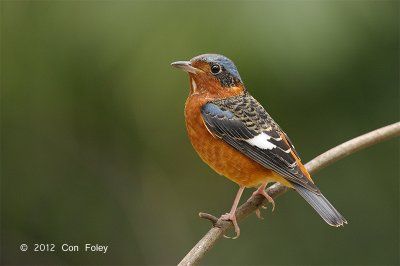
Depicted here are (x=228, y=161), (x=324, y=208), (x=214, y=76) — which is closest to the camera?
(x=324, y=208)

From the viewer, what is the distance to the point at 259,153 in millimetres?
4430

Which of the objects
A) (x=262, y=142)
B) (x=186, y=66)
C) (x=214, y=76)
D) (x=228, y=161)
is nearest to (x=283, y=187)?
(x=262, y=142)

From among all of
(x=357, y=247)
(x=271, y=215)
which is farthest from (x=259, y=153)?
(x=357, y=247)

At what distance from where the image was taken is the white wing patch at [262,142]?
445cm

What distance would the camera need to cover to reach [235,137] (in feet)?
14.8

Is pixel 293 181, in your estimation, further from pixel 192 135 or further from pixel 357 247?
pixel 357 247

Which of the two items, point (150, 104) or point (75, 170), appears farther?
point (75, 170)

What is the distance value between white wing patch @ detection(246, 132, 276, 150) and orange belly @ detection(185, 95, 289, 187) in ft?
0.34

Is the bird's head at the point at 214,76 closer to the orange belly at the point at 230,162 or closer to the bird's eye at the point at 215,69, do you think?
the bird's eye at the point at 215,69

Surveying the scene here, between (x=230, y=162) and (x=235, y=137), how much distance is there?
18 cm

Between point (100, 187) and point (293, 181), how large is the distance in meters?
2.18

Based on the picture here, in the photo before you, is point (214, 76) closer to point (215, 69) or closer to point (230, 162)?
point (215, 69)

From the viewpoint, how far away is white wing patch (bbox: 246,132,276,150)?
445 cm

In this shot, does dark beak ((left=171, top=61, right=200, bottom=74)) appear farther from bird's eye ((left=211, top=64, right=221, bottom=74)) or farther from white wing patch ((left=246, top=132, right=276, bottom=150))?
white wing patch ((left=246, top=132, right=276, bottom=150))
